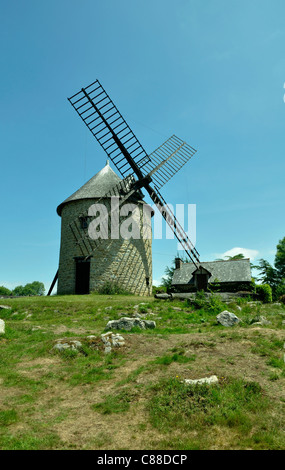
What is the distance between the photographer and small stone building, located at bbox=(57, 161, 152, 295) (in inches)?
986

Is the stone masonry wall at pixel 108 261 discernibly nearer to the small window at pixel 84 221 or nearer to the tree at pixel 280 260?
the small window at pixel 84 221

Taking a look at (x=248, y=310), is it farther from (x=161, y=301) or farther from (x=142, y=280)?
(x=142, y=280)

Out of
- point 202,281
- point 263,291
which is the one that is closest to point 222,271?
point 202,281

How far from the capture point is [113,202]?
25.4m

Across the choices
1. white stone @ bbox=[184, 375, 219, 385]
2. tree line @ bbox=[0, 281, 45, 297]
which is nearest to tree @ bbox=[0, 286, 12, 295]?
tree line @ bbox=[0, 281, 45, 297]

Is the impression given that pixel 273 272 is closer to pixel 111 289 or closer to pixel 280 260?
pixel 280 260

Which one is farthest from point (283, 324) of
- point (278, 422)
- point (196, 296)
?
point (278, 422)

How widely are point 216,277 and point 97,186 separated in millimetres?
11689

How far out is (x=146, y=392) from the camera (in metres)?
6.74

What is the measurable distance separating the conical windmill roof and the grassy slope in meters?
16.1

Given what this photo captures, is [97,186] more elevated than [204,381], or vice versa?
[97,186]

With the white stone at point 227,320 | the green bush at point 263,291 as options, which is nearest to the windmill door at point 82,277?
the green bush at point 263,291

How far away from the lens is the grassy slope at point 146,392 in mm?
5367

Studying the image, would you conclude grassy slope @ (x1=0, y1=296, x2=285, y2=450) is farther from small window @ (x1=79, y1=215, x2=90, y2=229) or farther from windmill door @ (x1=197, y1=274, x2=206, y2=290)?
small window @ (x1=79, y1=215, x2=90, y2=229)
